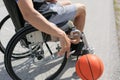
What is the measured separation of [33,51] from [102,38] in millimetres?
1383

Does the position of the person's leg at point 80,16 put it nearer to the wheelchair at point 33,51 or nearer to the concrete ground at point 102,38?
the wheelchair at point 33,51

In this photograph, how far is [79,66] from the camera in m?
3.29

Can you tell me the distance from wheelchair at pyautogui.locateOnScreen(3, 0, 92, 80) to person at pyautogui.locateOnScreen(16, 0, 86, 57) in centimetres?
11

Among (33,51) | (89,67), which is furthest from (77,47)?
(89,67)

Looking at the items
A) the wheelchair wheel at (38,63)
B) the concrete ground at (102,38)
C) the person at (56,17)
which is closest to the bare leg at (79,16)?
the person at (56,17)

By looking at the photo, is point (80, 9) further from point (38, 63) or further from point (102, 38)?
point (102, 38)

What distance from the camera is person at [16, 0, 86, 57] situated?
3.14 m

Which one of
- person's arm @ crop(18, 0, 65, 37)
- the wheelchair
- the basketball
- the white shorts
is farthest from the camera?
the white shorts

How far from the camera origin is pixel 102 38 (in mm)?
4773

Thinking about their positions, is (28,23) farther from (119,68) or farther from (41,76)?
(119,68)

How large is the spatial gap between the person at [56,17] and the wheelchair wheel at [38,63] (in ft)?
1.18

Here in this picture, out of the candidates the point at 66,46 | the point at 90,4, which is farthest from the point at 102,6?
the point at 66,46

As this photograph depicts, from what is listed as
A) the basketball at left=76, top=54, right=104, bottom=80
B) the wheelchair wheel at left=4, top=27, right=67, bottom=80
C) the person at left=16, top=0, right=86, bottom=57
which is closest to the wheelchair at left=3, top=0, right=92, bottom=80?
the wheelchair wheel at left=4, top=27, right=67, bottom=80

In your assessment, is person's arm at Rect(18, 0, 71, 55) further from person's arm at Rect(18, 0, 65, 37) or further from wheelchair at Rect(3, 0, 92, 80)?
wheelchair at Rect(3, 0, 92, 80)
